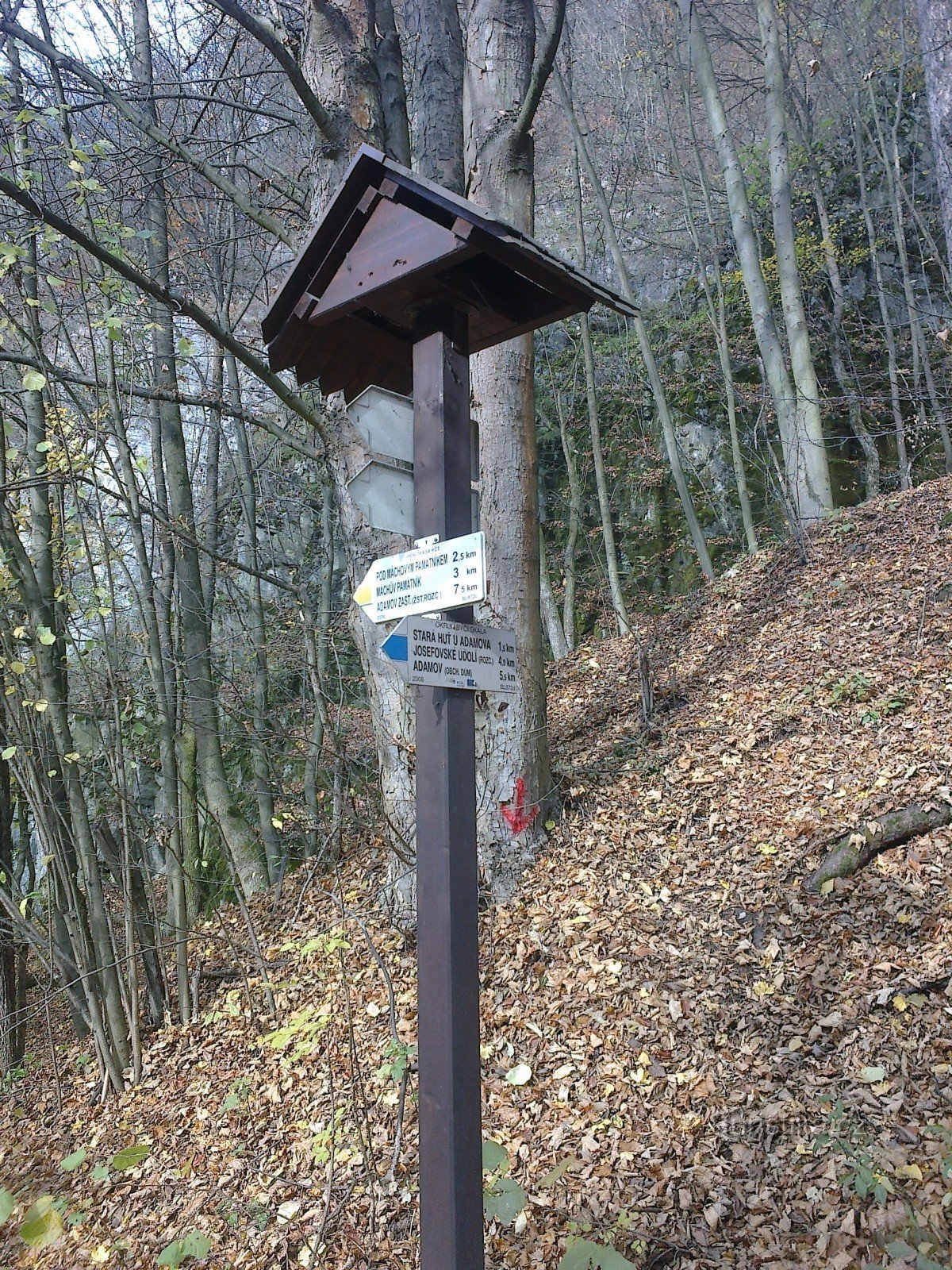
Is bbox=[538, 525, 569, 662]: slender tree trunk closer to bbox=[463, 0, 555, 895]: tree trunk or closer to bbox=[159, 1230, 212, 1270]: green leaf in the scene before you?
bbox=[463, 0, 555, 895]: tree trunk

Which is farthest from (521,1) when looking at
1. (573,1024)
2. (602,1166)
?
(602,1166)

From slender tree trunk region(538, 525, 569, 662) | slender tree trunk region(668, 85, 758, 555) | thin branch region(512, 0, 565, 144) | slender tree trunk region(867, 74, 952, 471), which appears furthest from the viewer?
slender tree trunk region(538, 525, 569, 662)

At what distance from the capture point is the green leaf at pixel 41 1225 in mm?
2398

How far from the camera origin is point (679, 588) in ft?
47.6

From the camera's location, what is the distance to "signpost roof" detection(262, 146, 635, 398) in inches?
103

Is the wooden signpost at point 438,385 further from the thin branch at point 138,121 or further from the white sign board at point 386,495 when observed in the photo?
the thin branch at point 138,121

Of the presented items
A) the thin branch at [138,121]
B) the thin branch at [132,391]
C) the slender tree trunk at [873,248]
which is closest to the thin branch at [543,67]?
the thin branch at [138,121]

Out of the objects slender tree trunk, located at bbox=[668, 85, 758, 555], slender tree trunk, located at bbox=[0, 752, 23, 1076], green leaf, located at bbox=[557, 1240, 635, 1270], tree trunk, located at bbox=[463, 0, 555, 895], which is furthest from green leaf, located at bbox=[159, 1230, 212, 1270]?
slender tree trunk, located at bbox=[668, 85, 758, 555]

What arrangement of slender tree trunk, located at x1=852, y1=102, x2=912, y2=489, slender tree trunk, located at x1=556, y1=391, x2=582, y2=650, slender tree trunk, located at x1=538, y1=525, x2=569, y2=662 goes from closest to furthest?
slender tree trunk, located at x1=852, y1=102, x2=912, y2=489 < slender tree trunk, located at x1=538, y1=525, x2=569, y2=662 < slender tree trunk, located at x1=556, y1=391, x2=582, y2=650

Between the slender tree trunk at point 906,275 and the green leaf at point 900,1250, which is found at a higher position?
the slender tree trunk at point 906,275

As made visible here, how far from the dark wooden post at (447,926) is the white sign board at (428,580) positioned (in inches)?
4.1

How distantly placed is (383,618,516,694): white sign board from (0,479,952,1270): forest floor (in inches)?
79.9

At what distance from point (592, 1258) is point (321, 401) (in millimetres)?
6203

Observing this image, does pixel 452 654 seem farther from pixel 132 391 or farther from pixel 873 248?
pixel 873 248
